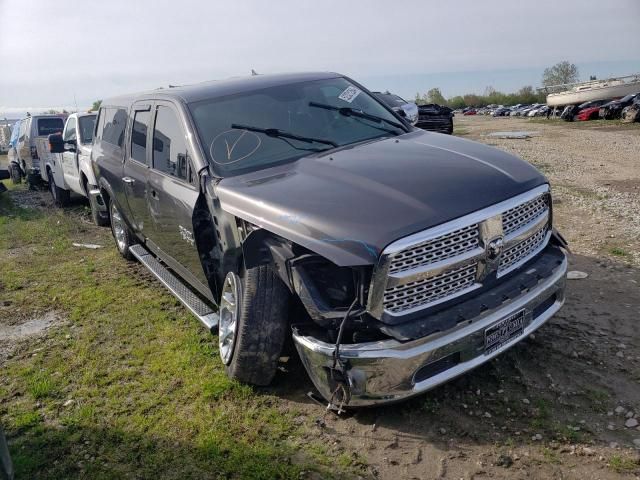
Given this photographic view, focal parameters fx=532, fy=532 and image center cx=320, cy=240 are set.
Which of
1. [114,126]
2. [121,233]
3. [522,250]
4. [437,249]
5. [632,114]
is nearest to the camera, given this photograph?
[437,249]

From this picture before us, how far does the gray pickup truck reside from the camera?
271 centimetres

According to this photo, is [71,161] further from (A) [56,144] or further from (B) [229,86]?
(B) [229,86]

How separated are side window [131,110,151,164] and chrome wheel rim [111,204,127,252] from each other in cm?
153

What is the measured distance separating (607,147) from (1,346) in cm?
1594

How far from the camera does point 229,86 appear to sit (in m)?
4.52

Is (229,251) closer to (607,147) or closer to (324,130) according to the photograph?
(324,130)

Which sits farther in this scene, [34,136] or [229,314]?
[34,136]

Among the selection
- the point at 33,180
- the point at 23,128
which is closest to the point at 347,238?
the point at 33,180

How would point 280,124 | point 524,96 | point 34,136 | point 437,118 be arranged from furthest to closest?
point 524,96 < point 437,118 < point 34,136 < point 280,124

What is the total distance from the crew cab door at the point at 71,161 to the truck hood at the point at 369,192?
7.14m

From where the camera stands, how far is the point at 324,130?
4.16 m

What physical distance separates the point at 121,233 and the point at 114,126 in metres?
1.40

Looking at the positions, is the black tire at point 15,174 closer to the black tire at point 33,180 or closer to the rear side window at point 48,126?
the black tire at point 33,180

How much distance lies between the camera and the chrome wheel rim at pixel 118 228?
6.57 meters
